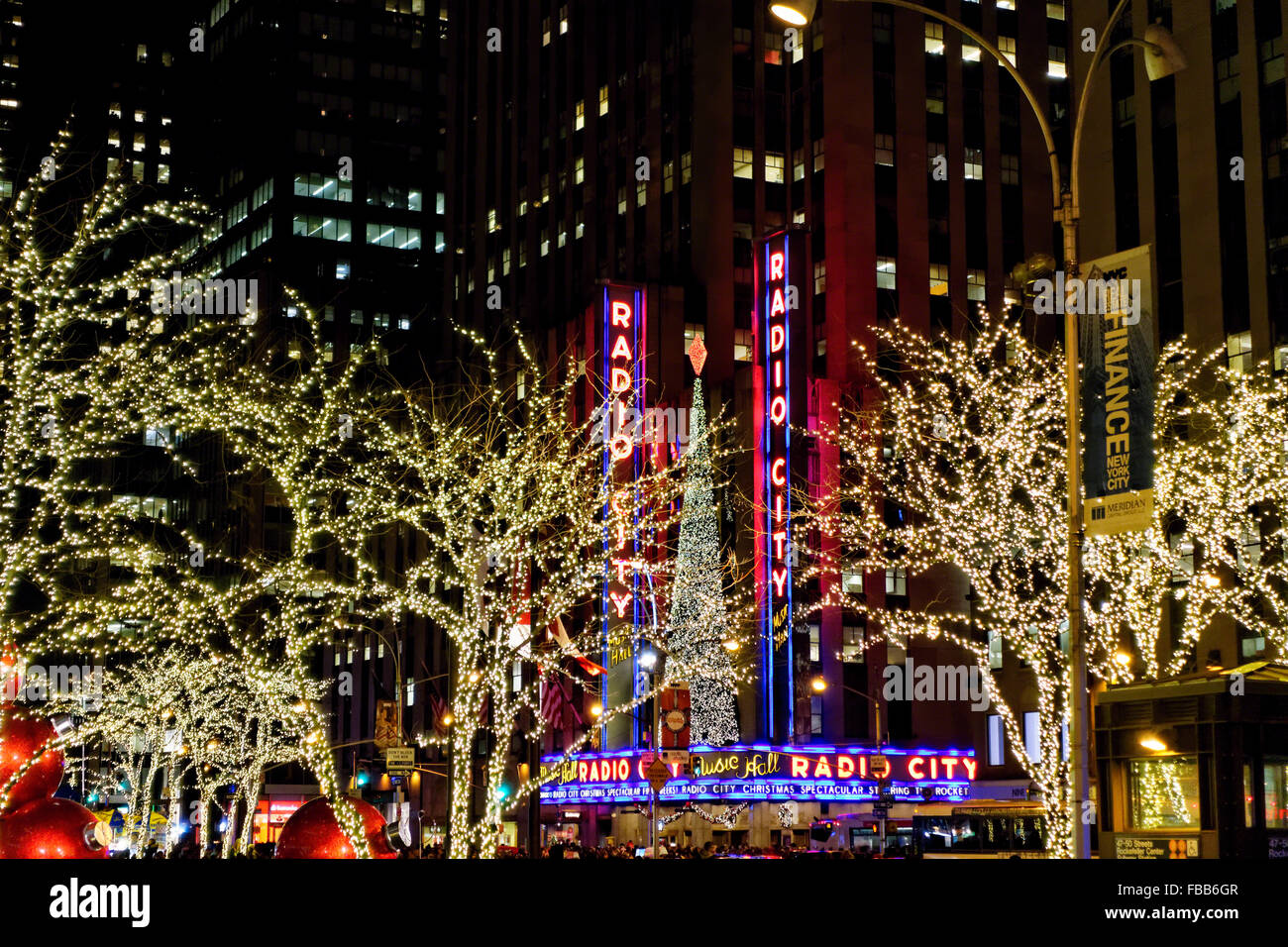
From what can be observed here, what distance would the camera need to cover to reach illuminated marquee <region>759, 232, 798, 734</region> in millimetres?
59219

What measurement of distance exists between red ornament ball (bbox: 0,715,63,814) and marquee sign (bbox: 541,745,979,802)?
3549cm

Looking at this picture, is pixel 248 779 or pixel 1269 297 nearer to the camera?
pixel 1269 297

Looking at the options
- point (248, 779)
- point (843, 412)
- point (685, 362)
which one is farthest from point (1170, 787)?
point (248, 779)

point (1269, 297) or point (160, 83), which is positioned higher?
point (160, 83)

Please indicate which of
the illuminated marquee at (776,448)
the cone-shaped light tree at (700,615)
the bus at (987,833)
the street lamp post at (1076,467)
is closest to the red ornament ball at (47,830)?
the street lamp post at (1076,467)

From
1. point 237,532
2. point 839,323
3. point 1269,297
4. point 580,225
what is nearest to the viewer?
point 1269,297

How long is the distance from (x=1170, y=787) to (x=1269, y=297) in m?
39.1

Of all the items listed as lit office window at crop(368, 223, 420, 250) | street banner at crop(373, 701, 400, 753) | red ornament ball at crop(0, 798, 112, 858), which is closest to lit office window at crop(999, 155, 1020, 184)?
street banner at crop(373, 701, 400, 753)

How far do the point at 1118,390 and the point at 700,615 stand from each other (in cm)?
4069

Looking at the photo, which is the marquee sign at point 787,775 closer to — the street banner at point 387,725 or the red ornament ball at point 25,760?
the street banner at point 387,725

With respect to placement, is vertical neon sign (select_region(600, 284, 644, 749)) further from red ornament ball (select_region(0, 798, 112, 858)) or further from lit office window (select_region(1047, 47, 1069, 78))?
red ornament ball (select_region(0, 798, 112, 858))

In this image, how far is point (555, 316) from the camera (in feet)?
290

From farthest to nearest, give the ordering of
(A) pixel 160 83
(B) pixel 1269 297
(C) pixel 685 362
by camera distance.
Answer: (A) pixel 160 83 < (C) pixel 685 362 < (B) pixel 1269 297
